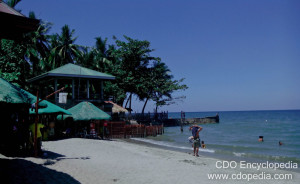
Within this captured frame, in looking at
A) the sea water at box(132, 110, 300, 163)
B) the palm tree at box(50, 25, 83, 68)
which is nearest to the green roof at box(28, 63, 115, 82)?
the sea water at box(132, 110, 300, 163)

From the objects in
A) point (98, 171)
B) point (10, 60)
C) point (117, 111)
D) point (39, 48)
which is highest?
point (39, 48)

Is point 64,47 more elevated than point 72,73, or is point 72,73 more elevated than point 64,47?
A: point 64,47

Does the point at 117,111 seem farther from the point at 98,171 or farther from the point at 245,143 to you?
the point at 98,171

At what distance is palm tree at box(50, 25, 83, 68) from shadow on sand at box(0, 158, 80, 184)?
32.1 meters

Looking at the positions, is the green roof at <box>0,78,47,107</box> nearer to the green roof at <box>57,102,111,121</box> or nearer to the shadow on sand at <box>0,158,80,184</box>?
the shadow on sand at <box>0,158,80,184</box>

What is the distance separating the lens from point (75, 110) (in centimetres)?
2016

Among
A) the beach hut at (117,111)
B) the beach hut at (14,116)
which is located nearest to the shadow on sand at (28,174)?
the beach hut at (14,116)

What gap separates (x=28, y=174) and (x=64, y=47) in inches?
1393

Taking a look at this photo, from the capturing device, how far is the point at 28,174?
25.8ft

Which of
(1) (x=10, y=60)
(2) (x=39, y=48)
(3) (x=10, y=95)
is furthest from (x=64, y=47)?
(3) (x=10, y=95)

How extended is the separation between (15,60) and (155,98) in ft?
94.1

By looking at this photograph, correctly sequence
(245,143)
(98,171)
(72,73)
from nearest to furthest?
(98,171) → (72,73) → (245,143)

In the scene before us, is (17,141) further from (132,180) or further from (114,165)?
(132,180)

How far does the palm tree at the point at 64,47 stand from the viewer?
1559 inches
